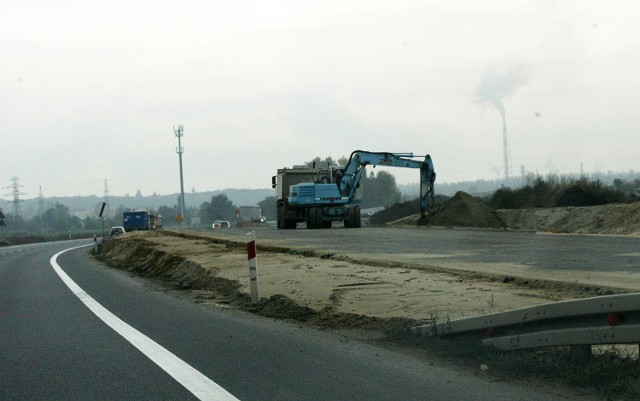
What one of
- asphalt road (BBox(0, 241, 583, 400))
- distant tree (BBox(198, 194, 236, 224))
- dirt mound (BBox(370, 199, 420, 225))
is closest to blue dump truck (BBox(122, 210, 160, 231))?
dirt mound (BBox(370, 199, 420, 225))

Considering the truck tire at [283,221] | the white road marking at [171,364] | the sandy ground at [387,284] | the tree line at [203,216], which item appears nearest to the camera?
the white road marking at [171,364]

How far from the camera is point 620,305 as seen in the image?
7.10 metres

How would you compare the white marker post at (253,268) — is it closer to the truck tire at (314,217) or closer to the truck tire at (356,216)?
the truck tire at (314,217)

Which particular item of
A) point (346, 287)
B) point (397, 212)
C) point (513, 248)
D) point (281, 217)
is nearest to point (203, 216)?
point (397, 212)

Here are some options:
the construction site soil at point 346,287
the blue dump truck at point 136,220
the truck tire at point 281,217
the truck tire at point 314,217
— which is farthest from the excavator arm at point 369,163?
the blue dump truck at point 136,220

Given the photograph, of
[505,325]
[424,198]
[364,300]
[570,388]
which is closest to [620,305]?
[570,388]

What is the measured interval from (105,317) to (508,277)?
684 cm

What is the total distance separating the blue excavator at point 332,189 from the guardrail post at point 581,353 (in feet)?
126

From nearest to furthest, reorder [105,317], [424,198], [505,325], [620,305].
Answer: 1. [620,305]
2. [505,325]
3. [105,317]
4. [424,198]

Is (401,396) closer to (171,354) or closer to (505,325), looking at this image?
(505,325)

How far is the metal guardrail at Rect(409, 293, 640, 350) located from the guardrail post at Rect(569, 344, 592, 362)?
13.1 inches

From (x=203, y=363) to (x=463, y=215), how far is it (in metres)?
39.4

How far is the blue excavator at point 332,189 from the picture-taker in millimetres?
46812

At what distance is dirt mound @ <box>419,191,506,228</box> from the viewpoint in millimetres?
47562
